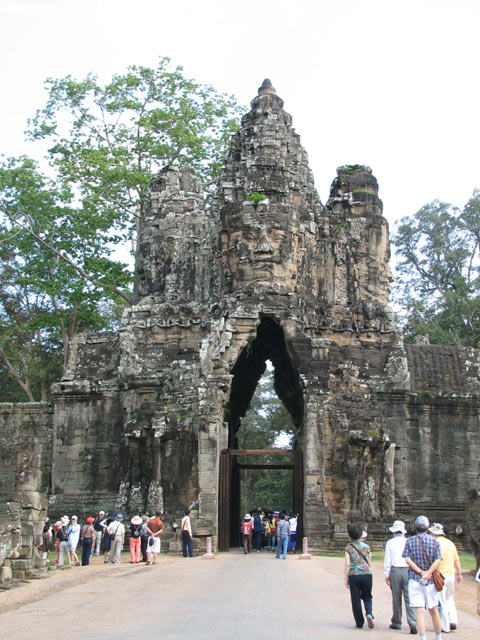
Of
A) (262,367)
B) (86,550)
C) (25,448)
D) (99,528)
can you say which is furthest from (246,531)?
(25,448)

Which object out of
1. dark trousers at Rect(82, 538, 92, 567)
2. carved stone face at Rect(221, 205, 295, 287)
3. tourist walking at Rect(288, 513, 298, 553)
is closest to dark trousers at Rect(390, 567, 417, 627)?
dark trousers at Rect(82, 538, 92, 567)

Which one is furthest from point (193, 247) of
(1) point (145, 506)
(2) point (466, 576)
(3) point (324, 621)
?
(3) point (324, 621)

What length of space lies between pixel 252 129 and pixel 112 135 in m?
11.5

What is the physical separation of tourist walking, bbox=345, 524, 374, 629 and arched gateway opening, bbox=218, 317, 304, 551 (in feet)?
47.4

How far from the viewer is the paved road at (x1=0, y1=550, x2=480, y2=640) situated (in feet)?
33.8

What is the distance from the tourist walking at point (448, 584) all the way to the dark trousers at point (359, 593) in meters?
0.86

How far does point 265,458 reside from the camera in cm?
5538

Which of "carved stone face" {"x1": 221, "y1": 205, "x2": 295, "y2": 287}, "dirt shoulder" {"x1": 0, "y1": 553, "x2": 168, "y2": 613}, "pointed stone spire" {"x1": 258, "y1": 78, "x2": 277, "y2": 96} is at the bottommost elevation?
"dirt shoulder" {"x1": 0, "y1": 553, "x2": 168, "y2": 613}

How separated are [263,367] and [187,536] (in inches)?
453

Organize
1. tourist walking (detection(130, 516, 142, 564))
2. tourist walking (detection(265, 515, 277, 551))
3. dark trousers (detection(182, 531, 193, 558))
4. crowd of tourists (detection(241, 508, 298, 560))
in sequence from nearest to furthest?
1. tourist walking (detection(130, 516, 142, 564))
2. dark trousers (detection(182, 531, 193, 558))
3. crowd of tourists (detection(241, 508, 298, 560))
4. tourist walking (detection(265, 515, 277, 551))

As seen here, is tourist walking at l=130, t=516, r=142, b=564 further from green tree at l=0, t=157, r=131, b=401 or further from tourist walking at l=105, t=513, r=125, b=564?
green tree at l=0, t=157, r=131, b=401

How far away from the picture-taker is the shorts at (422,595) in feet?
32.9

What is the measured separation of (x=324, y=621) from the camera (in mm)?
11102

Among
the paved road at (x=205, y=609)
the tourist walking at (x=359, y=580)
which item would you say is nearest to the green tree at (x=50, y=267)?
the paved road at (x=205, y=609)
